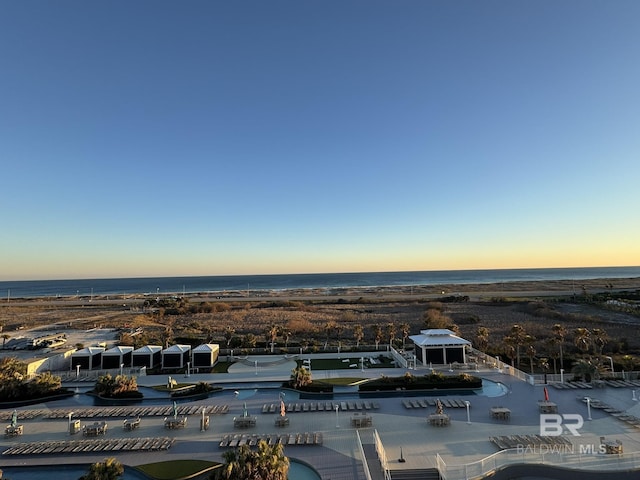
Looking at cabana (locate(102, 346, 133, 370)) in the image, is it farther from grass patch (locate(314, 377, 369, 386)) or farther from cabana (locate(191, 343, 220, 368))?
grass patch (locate(314, 377, 369, 386))

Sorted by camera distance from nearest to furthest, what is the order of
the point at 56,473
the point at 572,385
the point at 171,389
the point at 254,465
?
1. the point at 254,465
2. the point at 56,473
3. the point at 572,385
4. the point at 171,389

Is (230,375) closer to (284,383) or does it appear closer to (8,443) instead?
(284,383)

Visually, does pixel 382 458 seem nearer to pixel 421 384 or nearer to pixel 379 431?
pixel 379 431

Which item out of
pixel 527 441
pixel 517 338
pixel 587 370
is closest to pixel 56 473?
pixel 527 441

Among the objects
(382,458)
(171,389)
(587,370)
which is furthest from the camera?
(171,389)

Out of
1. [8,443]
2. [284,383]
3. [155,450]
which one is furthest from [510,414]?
[8,443]

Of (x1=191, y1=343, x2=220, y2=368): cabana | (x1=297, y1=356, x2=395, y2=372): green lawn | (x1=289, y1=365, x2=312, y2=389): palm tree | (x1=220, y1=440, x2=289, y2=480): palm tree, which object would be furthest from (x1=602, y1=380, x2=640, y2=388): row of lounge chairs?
(x1=191, y1=343, x2=220, y2=368): cabana
